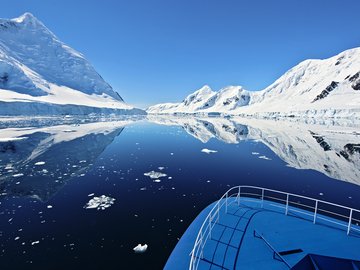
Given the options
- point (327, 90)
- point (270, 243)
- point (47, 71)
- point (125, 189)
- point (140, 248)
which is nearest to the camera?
point (270, 243)

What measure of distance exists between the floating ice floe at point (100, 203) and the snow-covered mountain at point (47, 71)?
4564 inches

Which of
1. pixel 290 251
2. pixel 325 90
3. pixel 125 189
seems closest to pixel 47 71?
pixel 125 189

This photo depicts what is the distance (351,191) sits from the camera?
14148mm

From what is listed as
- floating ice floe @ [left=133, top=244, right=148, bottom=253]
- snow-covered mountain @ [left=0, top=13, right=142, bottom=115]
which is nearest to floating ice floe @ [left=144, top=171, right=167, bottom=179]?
floating ice floe @ [left=133, top=244, right=148, bottom=253]

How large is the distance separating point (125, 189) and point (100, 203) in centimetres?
240

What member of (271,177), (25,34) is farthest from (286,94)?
(25,34)

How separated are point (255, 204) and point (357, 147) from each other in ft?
86.9

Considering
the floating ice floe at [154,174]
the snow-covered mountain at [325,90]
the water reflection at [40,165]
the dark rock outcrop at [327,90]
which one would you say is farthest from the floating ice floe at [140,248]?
the dark rock outcrop at [327,90]

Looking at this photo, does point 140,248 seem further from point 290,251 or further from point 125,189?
point 125,189

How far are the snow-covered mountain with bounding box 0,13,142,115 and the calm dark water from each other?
107063mm

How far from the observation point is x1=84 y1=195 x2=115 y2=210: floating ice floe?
11.7 metres

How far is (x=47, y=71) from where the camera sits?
170375 mm

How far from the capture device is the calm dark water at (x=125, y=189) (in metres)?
8.04

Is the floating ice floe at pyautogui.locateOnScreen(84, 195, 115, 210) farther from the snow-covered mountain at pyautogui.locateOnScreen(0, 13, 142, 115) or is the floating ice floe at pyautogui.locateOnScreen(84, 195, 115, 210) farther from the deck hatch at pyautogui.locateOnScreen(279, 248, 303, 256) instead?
the snow-covered mountain at pyautogui.locateOnScreen(0, 13, 142, 115)
